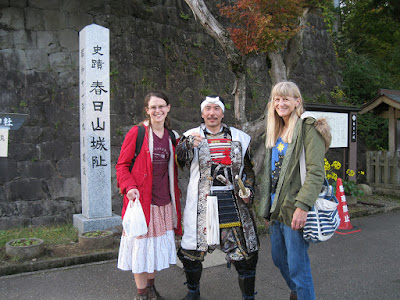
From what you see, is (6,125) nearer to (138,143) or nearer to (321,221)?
(138,143)

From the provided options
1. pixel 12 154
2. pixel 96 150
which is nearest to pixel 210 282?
pixel 96 150

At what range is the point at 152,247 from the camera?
3.22m

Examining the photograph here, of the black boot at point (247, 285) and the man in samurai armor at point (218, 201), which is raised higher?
the man in samurai armor at point (218, 201)

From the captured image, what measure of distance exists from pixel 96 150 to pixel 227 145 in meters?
3.06

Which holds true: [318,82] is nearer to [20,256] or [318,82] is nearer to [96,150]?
[96,150]

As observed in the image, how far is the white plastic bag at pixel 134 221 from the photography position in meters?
3.00

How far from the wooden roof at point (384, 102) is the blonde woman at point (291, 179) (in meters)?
7.13

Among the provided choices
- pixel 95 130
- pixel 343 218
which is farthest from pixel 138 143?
pixel 343 218

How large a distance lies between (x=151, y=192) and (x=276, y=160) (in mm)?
1156

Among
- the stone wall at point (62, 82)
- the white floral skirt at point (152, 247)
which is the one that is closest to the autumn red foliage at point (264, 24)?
the stone wall at point (62, 82)

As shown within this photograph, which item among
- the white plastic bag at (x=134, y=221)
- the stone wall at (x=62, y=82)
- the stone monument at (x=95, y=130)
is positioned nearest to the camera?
the white plastic bag at (x=134, y=221)

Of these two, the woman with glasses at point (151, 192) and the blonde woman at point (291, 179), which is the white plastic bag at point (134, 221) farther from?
the blonde woman at point (291, 179)

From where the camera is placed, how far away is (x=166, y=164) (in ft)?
11.1

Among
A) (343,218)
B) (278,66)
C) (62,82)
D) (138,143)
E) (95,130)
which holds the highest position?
(278,66)
